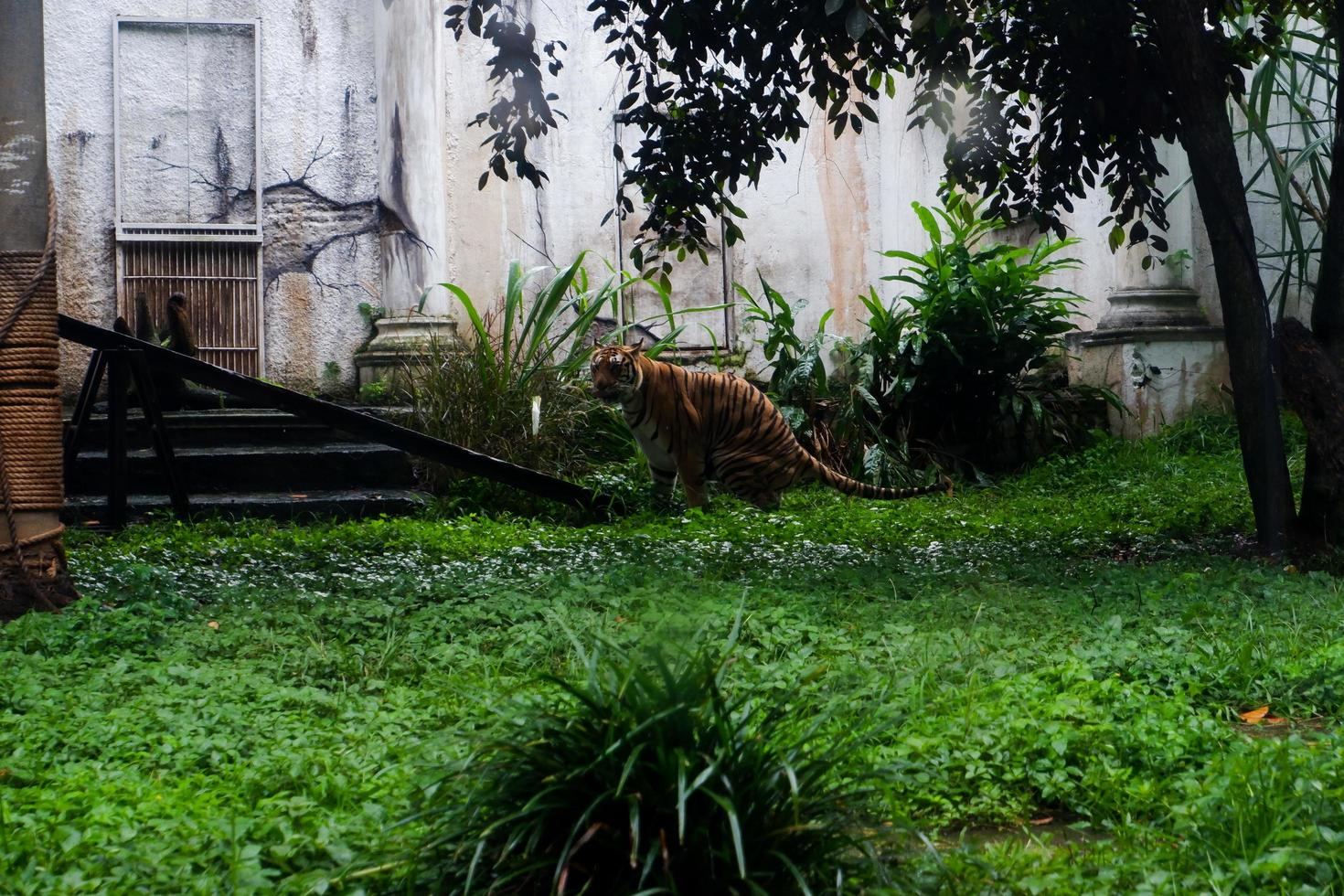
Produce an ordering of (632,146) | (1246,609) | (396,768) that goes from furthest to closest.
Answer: (632,146) → (1246,609) → (396,768)

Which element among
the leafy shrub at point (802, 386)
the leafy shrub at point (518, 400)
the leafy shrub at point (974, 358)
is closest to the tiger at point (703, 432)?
the leafy shrub at point (518, 400)

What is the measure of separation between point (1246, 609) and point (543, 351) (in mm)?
6280

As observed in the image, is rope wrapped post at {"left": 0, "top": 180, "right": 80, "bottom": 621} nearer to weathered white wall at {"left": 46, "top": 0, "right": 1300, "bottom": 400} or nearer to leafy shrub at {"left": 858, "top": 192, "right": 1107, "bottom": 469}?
weathered white wall at {"left": 46, "top": 0, "right": 1300, "bottom": 400}

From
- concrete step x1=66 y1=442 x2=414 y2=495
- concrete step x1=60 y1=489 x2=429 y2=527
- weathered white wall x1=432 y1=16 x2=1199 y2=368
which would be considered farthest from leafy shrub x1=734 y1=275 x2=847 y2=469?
concrete step x1=60 y1=489 x2=429 y2=527

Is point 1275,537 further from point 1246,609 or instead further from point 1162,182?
point 1162,182

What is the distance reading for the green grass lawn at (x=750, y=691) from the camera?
2238 millimetres

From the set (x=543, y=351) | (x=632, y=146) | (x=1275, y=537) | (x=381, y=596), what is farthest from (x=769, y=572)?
(x=632, y=146)

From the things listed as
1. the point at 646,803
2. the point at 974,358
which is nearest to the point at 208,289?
the point at 974,358

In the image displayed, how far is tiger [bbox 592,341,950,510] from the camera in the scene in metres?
7.50

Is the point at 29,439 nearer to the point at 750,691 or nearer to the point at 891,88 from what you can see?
the point at 750,691

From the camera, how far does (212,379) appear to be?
263 inches

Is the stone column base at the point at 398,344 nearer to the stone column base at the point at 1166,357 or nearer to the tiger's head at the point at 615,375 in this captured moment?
the tiger's head at the point at 615,375

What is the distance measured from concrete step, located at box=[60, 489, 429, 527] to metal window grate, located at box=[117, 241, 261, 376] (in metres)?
2.72

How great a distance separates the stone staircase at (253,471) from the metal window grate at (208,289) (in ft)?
4.98
